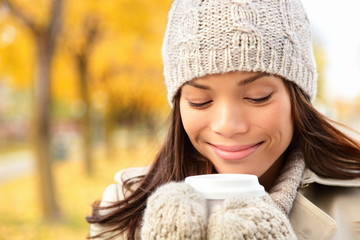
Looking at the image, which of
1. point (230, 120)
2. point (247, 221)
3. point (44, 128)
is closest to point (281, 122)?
point (230, 120)

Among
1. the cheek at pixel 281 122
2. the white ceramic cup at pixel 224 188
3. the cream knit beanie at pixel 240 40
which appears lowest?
the white ceramic cup at pixel 224 188

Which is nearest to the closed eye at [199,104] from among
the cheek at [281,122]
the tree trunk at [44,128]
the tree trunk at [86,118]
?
the cheek at [281,122]

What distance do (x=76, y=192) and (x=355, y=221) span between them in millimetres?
10033

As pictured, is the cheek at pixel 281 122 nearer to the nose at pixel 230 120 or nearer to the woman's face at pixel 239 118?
the woman's face at pixel 239 118

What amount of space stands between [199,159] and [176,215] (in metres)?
0.81

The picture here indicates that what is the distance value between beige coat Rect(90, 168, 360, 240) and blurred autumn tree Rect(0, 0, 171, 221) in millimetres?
5438

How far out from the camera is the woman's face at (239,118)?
1802mm

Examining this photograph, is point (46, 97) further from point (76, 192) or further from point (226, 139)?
point (226, 139)

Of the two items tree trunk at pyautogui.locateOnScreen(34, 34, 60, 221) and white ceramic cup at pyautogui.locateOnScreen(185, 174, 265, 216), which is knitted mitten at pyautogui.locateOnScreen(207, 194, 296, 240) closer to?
white ceramic cup at pyautogui.locateOnScreen(185, 174, 265, 216)

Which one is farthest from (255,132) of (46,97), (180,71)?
(46,97)

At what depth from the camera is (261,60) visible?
182cm

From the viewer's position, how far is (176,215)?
140 centimetres

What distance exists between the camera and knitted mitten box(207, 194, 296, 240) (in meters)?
1.35

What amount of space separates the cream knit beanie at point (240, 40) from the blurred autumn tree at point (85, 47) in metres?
5.27
